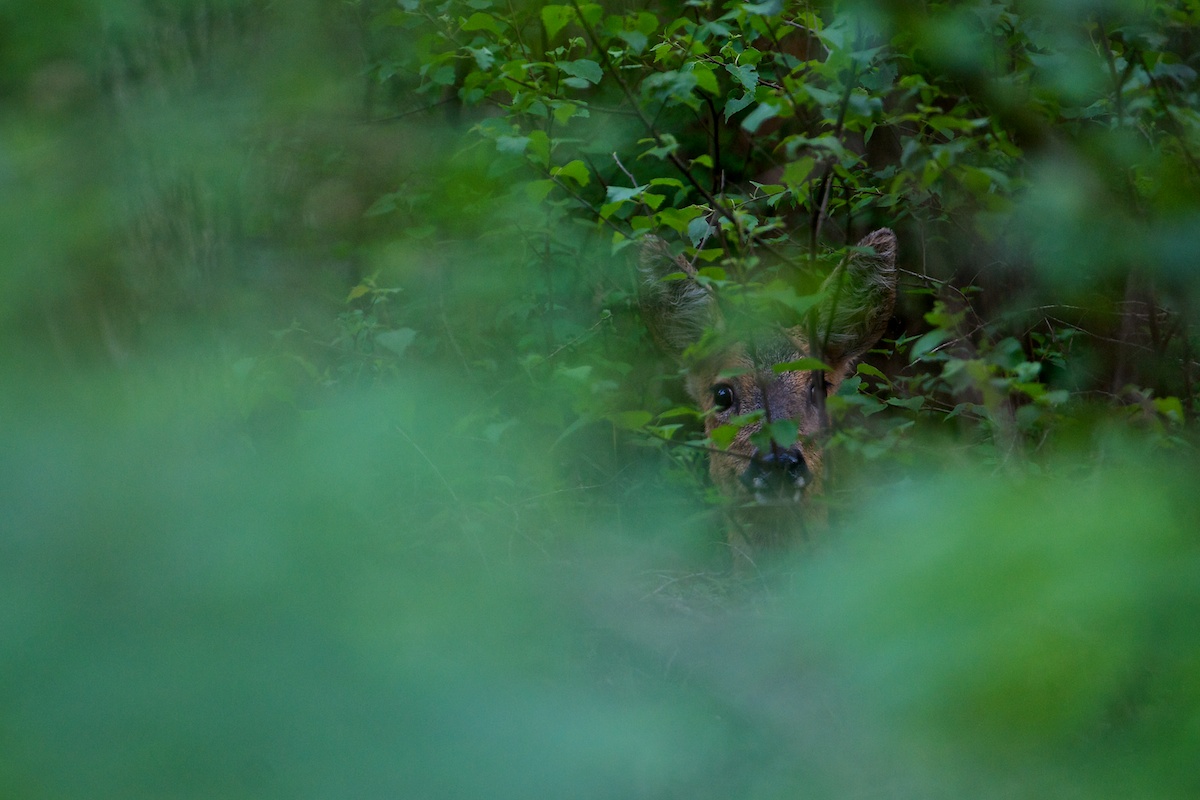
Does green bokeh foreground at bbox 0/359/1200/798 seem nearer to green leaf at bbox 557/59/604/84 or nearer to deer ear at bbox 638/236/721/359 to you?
green leaf at bbox 557/59/604/84

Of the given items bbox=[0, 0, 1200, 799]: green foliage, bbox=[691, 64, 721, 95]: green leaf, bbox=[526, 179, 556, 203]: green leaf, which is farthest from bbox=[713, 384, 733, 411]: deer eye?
bbox=[0, 0, 1200, 799]: green foliage

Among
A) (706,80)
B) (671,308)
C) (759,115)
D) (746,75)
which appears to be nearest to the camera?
(759,115)

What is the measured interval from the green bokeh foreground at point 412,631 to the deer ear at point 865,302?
9.68 feet

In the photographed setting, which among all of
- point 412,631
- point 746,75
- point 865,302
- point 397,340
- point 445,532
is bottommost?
point 865,302

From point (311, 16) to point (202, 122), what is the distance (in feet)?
1.47

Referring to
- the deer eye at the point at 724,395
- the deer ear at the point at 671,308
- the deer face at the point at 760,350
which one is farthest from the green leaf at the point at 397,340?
the deer eye at the point at 724,395

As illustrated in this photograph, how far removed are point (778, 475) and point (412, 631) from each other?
3.03m

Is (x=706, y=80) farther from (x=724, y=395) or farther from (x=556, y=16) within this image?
(x=724, y=395)

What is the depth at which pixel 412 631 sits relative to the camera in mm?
1202

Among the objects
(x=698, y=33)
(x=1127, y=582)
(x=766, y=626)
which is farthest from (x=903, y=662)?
(x=698, y=33)

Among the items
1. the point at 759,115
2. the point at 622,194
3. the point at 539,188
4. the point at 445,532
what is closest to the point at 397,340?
the point at 539,188

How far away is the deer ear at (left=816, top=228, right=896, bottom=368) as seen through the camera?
4477 millimetres

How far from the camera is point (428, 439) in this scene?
1426 millimetres

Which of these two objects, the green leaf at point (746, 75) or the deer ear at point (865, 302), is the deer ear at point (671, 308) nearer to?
the deer ear at point (865, 302)
